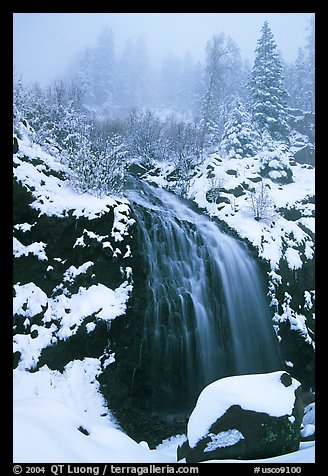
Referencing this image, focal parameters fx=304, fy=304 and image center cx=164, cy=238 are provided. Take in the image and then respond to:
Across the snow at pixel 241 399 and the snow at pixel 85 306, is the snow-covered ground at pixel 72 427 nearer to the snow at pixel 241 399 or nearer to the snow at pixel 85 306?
the snow at pixel 241 399

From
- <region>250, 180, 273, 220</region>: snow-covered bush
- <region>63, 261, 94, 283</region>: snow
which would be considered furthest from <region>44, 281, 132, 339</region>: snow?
<region>250, 180, 273, 220</region>: snow-covered bush

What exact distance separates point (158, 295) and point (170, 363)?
4.96 ft

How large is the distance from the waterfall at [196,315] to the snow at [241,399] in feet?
5.85

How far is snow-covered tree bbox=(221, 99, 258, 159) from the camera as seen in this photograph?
41.8 feet

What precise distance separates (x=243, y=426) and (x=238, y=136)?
1128 centimetres

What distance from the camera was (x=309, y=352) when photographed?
7.37 metres

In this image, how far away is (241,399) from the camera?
464 centimetres

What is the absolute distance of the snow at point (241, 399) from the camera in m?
4.60

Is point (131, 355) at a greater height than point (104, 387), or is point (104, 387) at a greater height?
point (131, 355)

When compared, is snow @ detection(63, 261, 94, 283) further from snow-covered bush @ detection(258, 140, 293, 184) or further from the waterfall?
snow-covered bush @ detection(258, 140, 293, 184)

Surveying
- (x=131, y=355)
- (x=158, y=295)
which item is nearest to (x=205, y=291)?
(x=158, y=295)

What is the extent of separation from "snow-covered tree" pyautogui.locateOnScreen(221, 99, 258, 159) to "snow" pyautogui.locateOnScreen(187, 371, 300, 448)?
9.46 meters

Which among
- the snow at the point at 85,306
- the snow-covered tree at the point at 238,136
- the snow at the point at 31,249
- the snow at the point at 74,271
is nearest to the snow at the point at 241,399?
the snow at the point at 85,306
